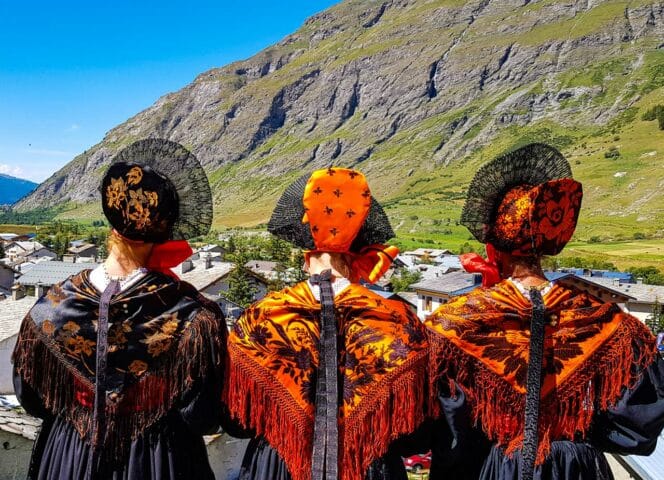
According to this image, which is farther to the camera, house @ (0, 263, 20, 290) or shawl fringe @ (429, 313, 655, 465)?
house @ (0, 263, 20, 290)

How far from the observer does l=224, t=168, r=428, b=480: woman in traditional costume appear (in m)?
2.70

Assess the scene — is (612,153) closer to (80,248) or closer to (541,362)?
(80,248)

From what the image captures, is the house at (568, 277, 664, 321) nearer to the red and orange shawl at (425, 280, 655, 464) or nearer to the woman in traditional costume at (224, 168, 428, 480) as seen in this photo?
the red and orange shawl at (425, 280, 655, 464)

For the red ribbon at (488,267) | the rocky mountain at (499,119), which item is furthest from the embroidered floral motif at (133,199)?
the rocky mountain at (499,119)

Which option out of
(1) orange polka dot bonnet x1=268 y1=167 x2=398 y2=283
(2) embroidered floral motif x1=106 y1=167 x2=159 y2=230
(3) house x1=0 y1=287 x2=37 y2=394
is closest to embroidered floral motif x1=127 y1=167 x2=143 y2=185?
(2) embroidered floral motif x1=106 y1=167 x2=159 y2=230

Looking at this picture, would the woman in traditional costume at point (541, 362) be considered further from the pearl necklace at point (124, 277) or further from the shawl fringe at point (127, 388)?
the pearl necklace at point (124, 277)

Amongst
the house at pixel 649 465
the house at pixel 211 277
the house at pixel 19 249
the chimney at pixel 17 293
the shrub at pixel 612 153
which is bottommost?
the house at pixel 19 249

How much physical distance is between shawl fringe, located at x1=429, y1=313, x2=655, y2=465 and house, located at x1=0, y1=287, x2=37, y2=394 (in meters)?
4.25

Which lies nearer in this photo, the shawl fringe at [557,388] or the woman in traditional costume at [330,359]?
the woman in traditional costume at [330,359]

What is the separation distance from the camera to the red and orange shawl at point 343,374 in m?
2.71

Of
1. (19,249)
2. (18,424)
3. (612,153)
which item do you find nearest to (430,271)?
(18,424)

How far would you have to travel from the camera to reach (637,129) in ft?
374

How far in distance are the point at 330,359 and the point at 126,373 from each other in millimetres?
996

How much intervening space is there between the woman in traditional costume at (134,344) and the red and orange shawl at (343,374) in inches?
9.4
